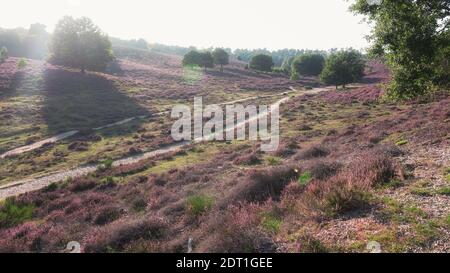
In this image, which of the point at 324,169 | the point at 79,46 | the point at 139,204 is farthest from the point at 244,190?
the point at 79,46

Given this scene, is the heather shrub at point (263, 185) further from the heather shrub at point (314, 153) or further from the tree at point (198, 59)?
the tree at point (198, 59)

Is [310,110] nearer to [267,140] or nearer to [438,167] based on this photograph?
[267,140]

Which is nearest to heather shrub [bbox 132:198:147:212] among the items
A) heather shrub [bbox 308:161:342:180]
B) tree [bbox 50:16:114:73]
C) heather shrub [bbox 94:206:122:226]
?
heather shrub [bbox 94:206:122:226]

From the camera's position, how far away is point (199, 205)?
14969 mm

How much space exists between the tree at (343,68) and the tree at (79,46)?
160 ft

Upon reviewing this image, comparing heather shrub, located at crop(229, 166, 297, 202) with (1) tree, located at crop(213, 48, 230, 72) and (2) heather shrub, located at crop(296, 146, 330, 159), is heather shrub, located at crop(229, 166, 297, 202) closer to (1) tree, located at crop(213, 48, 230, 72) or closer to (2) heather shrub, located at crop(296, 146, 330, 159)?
(2) heather shrub, located at crop(296, 146, 330, 159)

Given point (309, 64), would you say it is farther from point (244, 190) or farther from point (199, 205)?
point (199, 205)

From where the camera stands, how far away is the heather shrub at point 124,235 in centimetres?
1311

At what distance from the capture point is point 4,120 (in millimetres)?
49938

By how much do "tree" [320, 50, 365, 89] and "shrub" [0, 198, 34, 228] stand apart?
72.3 meters

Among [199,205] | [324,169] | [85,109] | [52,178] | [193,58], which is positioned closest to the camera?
[199,205]

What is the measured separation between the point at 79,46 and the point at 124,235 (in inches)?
3022

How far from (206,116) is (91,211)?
39020mm
